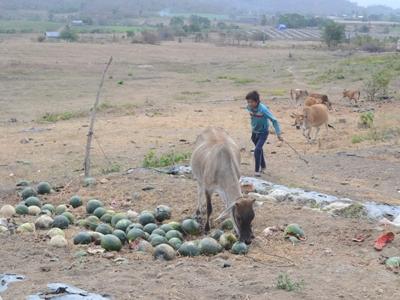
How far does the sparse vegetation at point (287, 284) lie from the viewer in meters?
7.74

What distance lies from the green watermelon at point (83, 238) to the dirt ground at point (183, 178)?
0.41 feet

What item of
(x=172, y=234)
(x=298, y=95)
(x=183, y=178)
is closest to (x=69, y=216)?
(x=172, y=234)

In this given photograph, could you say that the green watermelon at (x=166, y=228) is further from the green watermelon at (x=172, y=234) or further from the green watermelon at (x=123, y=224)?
the green watermelon at (x=123, y=224)

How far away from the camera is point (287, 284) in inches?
305

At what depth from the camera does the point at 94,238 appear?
31.9 ft

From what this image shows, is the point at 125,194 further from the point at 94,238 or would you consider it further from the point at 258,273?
the point at 258,273

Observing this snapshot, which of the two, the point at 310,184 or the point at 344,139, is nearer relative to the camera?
the point at 310,184

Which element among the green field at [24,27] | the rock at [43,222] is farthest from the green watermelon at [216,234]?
the green field at [24,27]

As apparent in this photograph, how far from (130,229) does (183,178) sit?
11.4 feet

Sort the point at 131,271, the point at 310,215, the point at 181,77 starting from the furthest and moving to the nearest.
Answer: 1. the point at 181,77
2. the point at 310,215
3. the point at 131,271

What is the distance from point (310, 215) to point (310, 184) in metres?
3.21

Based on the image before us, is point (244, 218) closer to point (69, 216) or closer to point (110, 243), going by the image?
point (110, 243)

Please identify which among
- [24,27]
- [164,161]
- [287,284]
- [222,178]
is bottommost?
[24,27]

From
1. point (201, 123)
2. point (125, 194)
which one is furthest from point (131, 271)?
point (201, 123)
